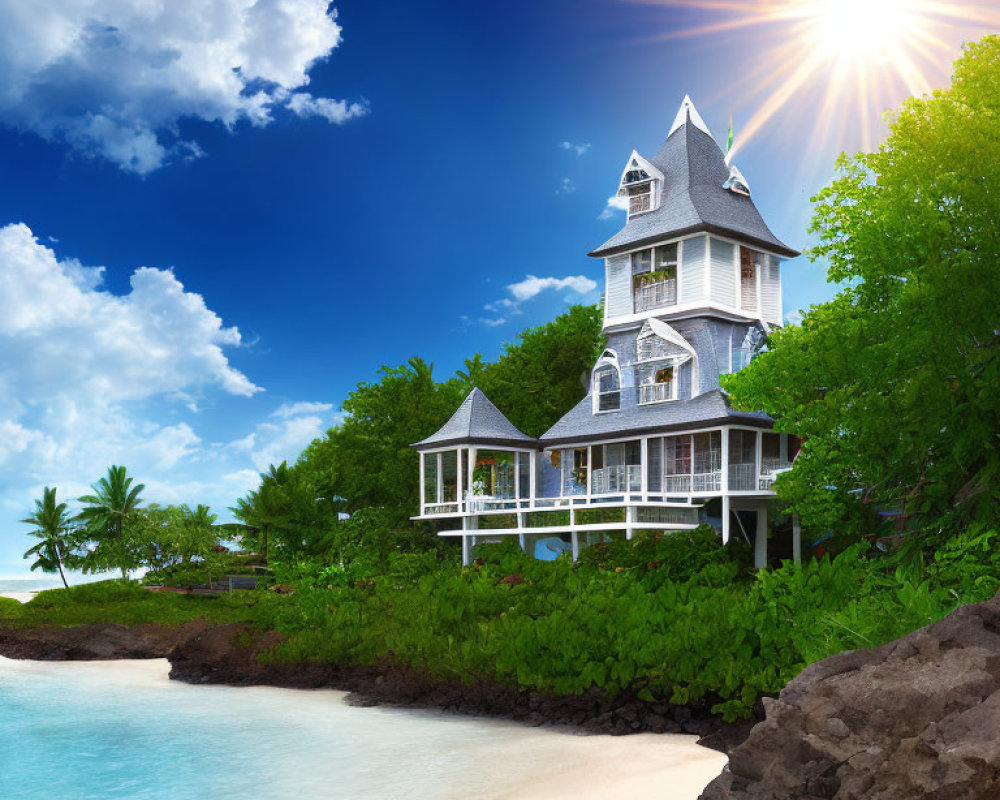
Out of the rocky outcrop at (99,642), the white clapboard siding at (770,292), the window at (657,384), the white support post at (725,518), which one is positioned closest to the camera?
the white support post at (725,518)

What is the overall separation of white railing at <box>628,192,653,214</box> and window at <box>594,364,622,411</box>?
5.61 m

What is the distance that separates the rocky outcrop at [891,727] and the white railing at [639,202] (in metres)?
27.7

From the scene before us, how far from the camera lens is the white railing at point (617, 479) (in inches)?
1209

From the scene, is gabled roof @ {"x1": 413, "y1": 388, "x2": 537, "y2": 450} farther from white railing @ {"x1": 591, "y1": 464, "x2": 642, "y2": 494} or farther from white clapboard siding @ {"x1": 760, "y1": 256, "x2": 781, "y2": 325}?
white clapboard siding @ {"x1": 760, "y1": 256, "x2": 781, "y2": 325}

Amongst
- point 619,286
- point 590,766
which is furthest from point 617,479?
point 590,766

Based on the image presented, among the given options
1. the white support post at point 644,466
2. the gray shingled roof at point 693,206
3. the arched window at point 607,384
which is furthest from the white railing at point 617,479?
the gray shingled roof at point 693,206

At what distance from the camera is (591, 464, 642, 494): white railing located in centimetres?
3070

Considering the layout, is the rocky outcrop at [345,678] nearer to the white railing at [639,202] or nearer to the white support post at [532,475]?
the white support post at [532,475]

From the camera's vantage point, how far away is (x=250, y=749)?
14.6 metres

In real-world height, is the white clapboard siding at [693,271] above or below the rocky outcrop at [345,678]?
above

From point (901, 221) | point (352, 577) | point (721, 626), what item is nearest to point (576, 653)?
point (721, 626)

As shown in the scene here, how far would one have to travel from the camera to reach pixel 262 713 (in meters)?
17.2

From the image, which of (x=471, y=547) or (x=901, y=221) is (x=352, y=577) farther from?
(x=901, y=221)

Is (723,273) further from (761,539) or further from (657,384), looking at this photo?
(761,539)
